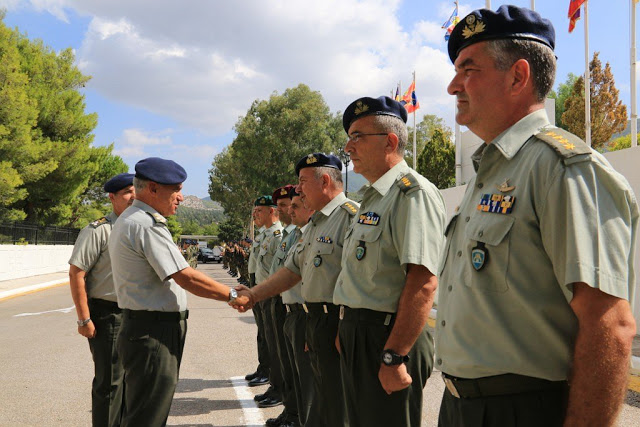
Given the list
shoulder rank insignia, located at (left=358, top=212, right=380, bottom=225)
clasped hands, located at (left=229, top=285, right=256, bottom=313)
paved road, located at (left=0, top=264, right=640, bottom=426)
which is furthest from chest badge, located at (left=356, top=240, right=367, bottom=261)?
paved road, located at (left=0, top=264, right=640, bottom=426)

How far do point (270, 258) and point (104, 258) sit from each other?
2599 mm

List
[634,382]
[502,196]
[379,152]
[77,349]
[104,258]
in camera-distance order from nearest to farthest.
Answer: [502,196] → [379,152] → [104,258] → [634,382] → [77,349]

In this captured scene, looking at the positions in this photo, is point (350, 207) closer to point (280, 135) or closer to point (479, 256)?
point (479, 256)

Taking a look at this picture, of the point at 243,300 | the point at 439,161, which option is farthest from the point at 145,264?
the point at 439,161

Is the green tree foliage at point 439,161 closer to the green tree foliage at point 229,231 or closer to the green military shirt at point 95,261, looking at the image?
the green military shirt at point 95,261

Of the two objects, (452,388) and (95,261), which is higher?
(95,261)

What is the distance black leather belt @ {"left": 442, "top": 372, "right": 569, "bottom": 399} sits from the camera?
1478mm

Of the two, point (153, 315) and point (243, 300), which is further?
point (243, 300)

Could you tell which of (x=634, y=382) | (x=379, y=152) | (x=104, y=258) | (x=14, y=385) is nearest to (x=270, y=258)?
(x=104, y=258)

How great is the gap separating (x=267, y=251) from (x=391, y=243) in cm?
406

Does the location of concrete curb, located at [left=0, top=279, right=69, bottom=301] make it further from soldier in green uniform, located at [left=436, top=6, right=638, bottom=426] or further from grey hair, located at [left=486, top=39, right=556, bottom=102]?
grey hair, located at [left=486, top=39, right=556, bottom=102]

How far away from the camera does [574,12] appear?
15.2 metres

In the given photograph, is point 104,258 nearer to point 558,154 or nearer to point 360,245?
point 360,245

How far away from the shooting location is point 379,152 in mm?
3064
